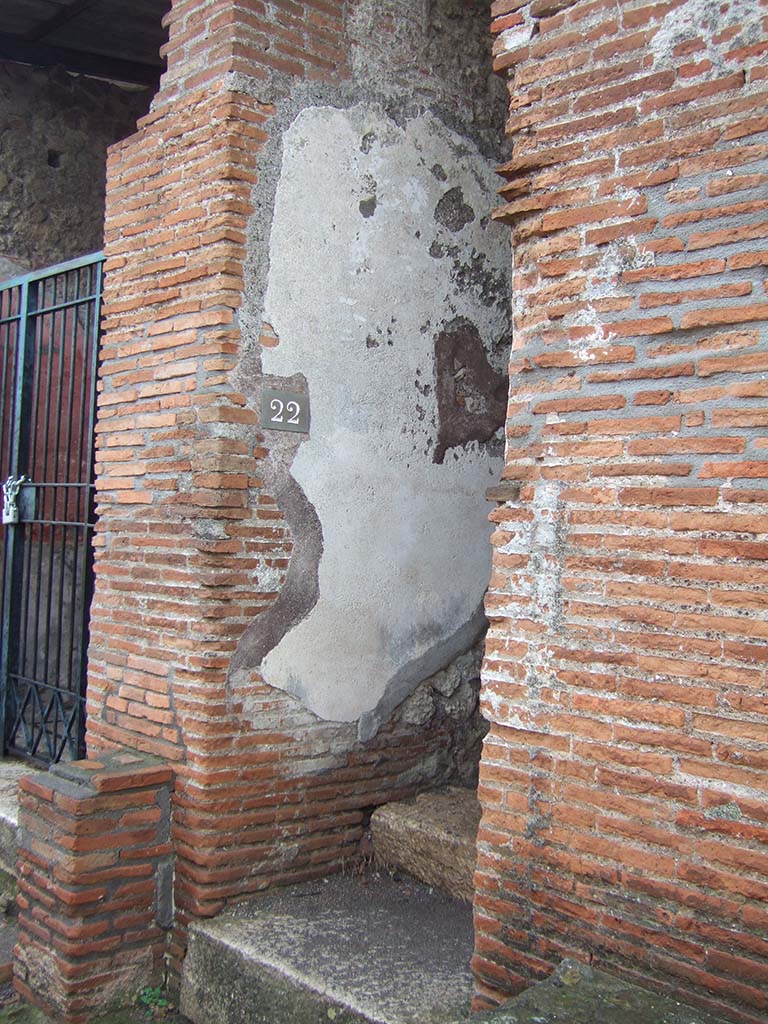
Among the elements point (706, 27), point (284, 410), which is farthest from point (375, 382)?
point (706, 27)

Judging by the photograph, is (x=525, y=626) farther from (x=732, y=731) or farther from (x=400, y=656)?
(x=400, y=656)

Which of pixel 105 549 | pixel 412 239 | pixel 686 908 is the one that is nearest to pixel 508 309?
pixel 412 239

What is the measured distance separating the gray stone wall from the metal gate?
0.75 meters

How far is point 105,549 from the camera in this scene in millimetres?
4203

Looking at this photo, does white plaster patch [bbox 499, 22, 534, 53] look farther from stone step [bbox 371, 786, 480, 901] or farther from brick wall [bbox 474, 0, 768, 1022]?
stone step [bbox 371, 786, 480, 901]

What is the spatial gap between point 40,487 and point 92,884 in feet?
8.11

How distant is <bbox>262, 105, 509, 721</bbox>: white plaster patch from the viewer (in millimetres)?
3994

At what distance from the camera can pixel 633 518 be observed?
2570 mm

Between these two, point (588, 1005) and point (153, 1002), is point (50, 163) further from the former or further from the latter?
point (588, 1005)

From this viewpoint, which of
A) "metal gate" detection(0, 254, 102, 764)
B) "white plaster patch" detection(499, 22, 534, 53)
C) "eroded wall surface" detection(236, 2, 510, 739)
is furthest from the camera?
"metal gate" detection(0, 254, 102, 764)

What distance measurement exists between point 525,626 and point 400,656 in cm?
163

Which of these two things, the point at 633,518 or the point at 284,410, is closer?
the point at 633,518

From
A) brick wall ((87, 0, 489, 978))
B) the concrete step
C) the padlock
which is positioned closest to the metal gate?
the padlock

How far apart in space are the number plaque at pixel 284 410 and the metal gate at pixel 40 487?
124 centimetres
